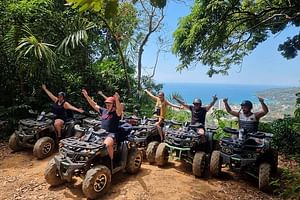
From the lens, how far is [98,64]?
37.3 feet

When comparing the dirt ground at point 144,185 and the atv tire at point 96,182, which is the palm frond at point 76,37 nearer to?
the dirt ground at point 144,185

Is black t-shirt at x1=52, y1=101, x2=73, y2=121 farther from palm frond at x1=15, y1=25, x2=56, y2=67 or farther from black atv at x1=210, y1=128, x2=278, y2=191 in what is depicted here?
black atv at x1=210, y1=128, x2=278, y2=191

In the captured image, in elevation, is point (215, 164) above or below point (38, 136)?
below

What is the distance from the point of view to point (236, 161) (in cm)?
545

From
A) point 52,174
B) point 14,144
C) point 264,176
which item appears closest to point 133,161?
point 52,174

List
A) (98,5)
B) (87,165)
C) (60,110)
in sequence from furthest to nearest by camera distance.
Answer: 1. (60,110)
2. (87,165)
3. (98,5)

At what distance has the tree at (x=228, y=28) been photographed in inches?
317

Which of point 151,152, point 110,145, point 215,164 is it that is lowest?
point 215,164

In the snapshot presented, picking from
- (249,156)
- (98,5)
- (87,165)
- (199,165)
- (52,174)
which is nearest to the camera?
(98,5)

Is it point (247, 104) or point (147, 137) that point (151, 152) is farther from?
point (247, 104)

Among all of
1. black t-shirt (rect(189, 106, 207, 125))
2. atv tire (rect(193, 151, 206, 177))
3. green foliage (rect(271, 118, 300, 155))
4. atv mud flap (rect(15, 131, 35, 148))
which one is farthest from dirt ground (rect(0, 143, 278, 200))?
green foliage (rect(271, 118, 300, 155))

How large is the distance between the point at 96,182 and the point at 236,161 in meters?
2.51

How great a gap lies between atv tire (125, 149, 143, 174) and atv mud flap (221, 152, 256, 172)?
61.7 inches

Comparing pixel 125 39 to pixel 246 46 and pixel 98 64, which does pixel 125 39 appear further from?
pixel 246 46
